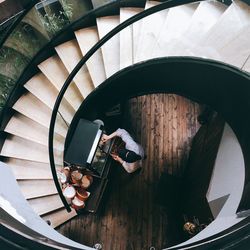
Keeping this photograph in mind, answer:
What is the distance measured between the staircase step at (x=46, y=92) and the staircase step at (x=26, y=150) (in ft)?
2.32

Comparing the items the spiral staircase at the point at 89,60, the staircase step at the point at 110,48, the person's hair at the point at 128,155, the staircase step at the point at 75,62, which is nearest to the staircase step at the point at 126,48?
the spiral staircase at the point at 89,60

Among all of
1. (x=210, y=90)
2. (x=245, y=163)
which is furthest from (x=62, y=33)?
(x=245, y=163)

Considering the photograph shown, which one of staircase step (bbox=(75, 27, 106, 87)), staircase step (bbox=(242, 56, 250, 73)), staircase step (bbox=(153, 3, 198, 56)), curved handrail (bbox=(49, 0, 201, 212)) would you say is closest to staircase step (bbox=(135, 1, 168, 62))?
staircase step (bbox=(153, 3, 198, 56))

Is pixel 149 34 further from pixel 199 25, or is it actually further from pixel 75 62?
pixel 75 62

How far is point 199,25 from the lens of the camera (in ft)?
20.5

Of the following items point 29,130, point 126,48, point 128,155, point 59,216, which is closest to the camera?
point 126,48

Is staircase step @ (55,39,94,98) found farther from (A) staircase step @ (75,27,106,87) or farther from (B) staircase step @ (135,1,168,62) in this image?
(B) staircase step @ (135,1,168,62)

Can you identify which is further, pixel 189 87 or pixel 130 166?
pixel 130 166

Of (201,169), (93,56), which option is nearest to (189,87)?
(201,169)

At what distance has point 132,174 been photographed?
26.7 ft

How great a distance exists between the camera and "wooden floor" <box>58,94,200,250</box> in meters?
7.62

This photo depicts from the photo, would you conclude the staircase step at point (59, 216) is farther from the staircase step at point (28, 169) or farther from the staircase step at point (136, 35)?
the staircase step at point (136, 35)

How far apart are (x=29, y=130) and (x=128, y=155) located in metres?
1.87

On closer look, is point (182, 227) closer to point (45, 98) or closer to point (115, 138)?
point (115, 138)
